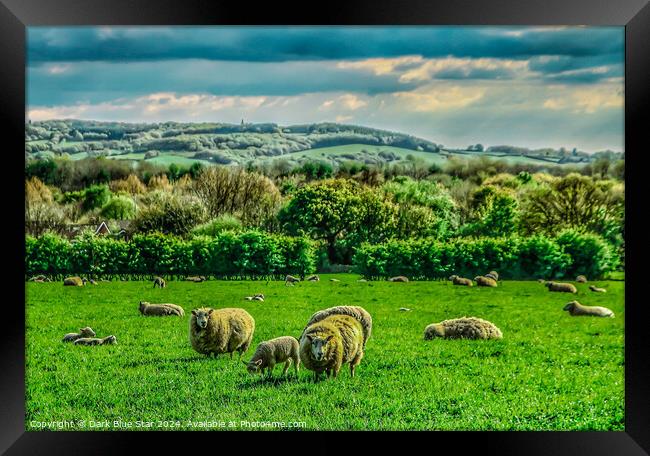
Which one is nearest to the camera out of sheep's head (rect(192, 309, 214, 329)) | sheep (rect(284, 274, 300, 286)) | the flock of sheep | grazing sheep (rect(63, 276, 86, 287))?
the flock of sheep

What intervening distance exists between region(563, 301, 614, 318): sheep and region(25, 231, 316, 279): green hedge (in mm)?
2552

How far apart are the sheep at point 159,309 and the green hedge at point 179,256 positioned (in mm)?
337

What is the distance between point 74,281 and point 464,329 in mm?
3837

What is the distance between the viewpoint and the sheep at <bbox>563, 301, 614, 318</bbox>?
683 centimetres

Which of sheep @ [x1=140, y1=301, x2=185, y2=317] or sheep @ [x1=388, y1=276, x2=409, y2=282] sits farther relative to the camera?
sheep @ [x1=388, y1=276, x2=409, y2=282]

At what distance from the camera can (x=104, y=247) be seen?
23.3ft

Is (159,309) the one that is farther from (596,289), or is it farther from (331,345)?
(596,289)

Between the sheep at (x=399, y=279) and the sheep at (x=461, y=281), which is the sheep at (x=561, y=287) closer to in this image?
the sheep at (x=461, y=281)

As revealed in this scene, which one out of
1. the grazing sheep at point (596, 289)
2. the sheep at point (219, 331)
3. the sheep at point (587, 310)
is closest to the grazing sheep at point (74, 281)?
the sheep at point (219, 331)

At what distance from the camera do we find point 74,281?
703 cm

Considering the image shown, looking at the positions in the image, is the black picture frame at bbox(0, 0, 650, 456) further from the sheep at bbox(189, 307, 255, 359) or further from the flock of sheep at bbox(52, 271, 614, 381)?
the sheep at bbox(189, 307, 255, 359)

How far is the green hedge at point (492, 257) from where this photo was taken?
22.7 feet

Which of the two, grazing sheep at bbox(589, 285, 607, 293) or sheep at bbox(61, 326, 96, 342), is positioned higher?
grazing sheep at bbox(589, 285, 607, 293)

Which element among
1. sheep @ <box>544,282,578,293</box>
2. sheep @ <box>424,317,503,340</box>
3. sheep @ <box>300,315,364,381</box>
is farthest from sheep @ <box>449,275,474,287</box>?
sheep @ <box>300,315,364,381</box>
